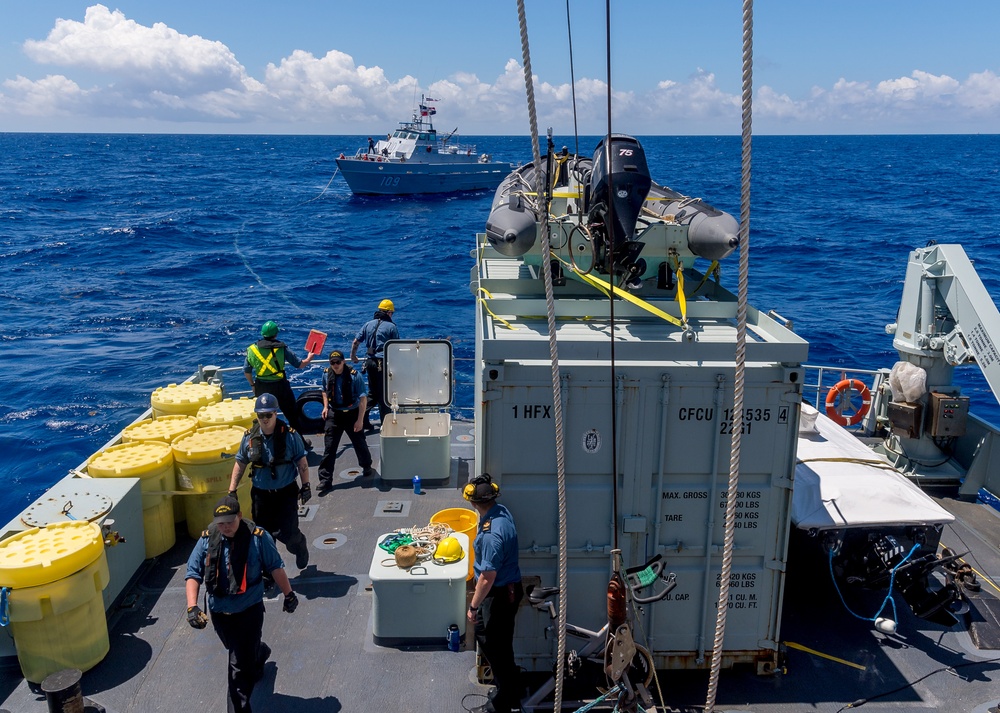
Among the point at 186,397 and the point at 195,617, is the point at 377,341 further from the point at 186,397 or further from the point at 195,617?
the point at 195,617

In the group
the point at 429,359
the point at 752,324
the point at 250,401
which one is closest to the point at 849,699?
the point at 752,324

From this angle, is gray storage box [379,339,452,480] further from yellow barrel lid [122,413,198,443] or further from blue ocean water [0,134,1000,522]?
blue ocean water [0,134,1000,522]

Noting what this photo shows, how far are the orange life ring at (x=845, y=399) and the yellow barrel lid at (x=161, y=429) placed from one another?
7797 millimetres

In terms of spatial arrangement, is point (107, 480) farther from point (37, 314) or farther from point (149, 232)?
point (149, 232)

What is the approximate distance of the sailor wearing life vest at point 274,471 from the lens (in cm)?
642

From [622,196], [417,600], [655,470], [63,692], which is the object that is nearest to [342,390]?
[417,600]

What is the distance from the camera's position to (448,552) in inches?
235

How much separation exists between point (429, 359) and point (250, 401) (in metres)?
2.19

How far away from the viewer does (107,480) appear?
6695 mm

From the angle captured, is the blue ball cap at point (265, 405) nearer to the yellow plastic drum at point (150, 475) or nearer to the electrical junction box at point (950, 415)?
the yellow plastic drum at point (150, 475)

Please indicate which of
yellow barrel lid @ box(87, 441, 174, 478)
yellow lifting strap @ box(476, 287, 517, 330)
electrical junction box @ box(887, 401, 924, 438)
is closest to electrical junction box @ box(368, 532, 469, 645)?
yellow lifting strap @ box(476, 287, 517, 330)

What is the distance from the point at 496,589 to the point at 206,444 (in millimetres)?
3862

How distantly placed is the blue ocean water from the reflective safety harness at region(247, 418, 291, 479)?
6073mm

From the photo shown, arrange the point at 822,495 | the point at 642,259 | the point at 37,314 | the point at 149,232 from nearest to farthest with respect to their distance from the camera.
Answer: the point at 822,495, the point at 642,259, the point at 37,314, the point at 149,232
